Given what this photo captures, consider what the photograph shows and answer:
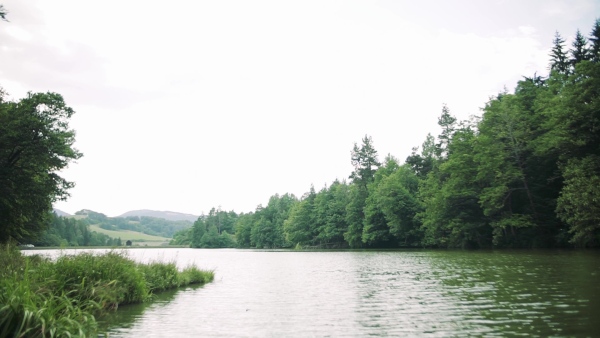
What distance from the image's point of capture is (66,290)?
1596cm

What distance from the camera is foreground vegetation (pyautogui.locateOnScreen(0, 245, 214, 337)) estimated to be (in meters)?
8.84

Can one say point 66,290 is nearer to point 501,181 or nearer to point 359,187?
point 501,181

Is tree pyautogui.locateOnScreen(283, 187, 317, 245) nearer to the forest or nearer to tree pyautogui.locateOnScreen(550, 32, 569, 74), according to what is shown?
the forest

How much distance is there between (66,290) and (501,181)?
5720 centimetres

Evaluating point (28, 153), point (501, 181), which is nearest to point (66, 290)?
point (28, 153)

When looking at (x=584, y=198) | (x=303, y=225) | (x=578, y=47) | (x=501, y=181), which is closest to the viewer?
(x=584, y=198)

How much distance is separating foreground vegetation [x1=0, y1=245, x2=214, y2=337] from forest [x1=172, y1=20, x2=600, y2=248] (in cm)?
4054

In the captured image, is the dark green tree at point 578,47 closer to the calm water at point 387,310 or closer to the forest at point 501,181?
the forest at point 501,181

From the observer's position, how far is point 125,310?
1730 cm

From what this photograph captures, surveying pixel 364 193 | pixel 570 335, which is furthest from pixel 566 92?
pixel 364 193

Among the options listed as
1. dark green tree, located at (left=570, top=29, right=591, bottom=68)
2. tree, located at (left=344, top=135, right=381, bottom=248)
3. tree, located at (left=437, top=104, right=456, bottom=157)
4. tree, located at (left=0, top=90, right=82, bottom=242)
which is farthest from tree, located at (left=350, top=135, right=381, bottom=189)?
tree, located at (left=0, top=90, right=82, bottom=242)

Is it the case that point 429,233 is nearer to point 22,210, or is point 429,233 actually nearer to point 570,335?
point 22,210

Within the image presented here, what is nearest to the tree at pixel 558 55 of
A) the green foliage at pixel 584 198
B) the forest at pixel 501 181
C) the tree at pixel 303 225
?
the forest at pixel 501 181

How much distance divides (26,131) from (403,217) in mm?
71054
